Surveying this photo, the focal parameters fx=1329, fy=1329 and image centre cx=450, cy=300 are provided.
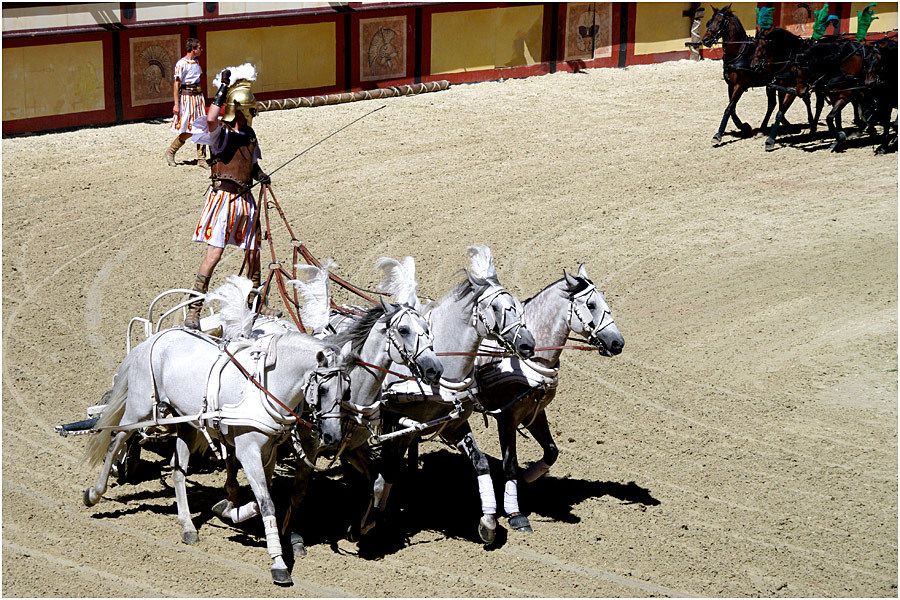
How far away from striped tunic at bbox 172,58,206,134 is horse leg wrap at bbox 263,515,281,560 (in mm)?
9660

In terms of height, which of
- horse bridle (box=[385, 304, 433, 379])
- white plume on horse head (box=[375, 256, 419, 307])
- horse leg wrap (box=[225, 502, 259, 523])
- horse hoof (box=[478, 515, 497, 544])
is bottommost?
horse hoof (box=[478, 515, 497, 544])

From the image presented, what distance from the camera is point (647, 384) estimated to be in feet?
38.8

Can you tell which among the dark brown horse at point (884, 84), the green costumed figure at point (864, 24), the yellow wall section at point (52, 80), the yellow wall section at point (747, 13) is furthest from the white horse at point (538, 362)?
the yellow wall section at point (747, 13)

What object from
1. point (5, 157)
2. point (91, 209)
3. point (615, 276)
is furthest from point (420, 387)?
point (5, 157)

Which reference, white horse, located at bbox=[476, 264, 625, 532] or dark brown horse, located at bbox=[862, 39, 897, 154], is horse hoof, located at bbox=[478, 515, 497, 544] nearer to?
white horse, located at bbox=[476, 264, 625, 532]

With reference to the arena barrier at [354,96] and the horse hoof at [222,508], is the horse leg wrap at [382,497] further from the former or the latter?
the arena barrier at [354,96]

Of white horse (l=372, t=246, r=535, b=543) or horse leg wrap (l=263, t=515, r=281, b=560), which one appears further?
white horse (l=372, t=246, r=535, b=543)

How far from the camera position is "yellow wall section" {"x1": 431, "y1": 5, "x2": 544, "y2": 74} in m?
21.1

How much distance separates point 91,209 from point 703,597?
9452 mm

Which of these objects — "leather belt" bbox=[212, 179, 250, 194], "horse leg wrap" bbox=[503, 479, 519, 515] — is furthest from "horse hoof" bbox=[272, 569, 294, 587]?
"leather belt" bbox=[212, 179, 250, 194]

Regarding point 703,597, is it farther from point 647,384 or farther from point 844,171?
point 844,171

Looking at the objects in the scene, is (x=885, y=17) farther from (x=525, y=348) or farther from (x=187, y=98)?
(x=525, y=348)

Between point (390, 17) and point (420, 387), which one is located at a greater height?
point (390, 17)

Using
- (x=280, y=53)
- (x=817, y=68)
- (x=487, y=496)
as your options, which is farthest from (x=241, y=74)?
(x=817, y=68)
